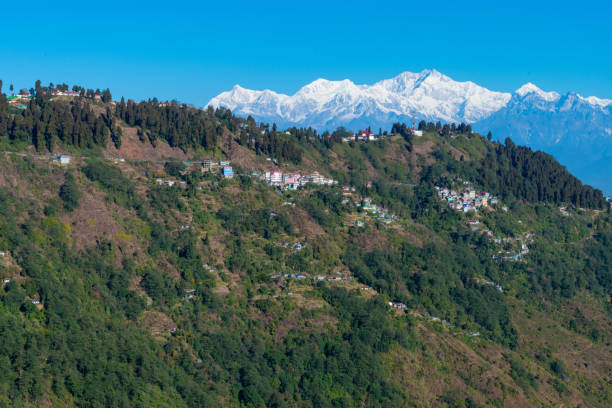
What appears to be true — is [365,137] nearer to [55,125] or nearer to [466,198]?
[466,198]

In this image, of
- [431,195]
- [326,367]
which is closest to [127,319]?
[326,367]

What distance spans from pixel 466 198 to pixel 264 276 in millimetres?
47220

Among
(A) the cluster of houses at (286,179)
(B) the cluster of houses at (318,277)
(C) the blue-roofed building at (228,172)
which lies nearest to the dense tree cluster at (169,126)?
(C) the blue-roofed building at (228,172)

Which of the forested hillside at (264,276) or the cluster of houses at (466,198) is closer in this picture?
the forested hillside at (264,276)

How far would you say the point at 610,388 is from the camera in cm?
6888

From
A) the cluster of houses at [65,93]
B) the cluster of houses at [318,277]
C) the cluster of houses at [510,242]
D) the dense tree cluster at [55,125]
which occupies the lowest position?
the cluster of houses at [318,277]

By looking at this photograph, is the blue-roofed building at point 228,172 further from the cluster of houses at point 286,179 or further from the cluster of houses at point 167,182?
the cluster of houses at point 167,182

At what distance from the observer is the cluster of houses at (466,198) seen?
103 meters

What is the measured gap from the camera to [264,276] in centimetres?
6875

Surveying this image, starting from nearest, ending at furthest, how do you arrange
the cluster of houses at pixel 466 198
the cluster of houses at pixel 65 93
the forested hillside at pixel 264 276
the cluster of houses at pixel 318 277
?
the forested hillside at pixel 264 276 < the cluster of houses at pixel 318 277 < the cluster of houses at pixel 65 93 < the cluster of houses at pixel 466 198

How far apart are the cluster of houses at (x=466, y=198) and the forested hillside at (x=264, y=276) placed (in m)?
0.51

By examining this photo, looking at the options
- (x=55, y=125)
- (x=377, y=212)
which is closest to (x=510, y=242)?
(x=377, y=212)

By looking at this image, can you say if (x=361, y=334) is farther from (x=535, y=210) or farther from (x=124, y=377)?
(x=535, y=210)

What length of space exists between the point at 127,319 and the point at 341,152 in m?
62.7
